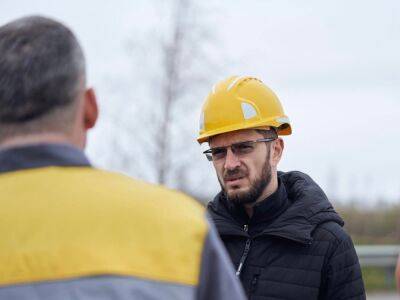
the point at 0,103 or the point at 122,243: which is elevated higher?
the point at 0,103

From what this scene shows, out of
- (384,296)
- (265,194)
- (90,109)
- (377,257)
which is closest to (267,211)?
(265,194)

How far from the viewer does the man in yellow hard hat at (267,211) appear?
353cm

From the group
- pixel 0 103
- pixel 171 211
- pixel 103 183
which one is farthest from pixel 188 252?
pixel 0 103

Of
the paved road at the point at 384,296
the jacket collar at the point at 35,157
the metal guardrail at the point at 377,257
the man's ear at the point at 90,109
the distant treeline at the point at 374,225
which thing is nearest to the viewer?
the jacket collar at the point at 35,157

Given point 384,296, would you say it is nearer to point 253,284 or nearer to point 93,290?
point 253,284

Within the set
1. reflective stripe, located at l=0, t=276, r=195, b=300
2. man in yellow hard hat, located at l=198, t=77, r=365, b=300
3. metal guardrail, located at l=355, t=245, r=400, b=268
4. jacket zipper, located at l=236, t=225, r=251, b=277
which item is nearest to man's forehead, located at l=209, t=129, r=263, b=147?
man in yellow hard hat, located at l=198, t=77, r=365, b=300

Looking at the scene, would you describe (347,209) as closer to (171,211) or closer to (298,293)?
(298,293)

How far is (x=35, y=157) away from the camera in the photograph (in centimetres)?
183

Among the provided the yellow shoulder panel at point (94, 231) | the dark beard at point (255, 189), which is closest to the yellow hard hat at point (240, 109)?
the dark beard at point (255, 189)

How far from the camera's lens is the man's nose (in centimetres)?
383

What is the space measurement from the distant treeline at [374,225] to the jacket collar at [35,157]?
50.3 ft

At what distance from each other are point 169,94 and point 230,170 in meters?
9.28

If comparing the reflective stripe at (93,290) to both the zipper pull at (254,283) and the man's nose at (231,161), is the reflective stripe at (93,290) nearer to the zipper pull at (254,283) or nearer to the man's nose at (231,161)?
the zipper pull at (254,283)

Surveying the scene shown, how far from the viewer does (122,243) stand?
170 centimetres
